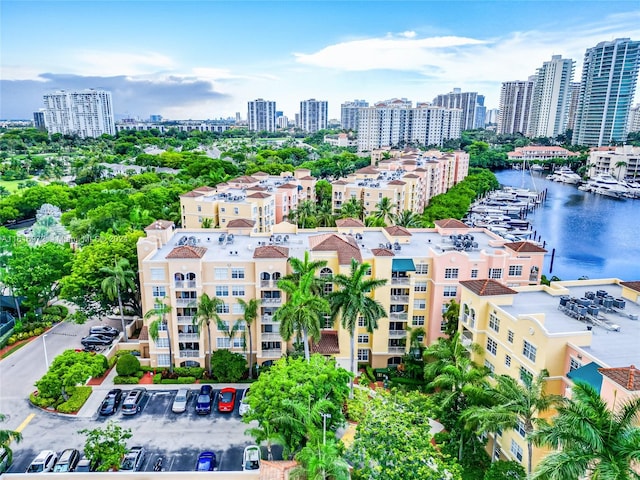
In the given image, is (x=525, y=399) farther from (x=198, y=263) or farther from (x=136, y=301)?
(x=136, y=301)

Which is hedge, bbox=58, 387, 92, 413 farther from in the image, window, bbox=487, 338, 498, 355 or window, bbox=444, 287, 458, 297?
window, bbox=487, 338, 498, 355

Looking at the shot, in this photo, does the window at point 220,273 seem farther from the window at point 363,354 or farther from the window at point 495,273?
the window at point 495,273

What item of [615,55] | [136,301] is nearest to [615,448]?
[136,301]

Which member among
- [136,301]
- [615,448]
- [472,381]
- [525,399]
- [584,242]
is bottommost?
[584,242]

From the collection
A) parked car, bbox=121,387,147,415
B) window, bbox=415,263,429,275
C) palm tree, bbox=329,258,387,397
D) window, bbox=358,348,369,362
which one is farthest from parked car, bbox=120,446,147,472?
window, bbox=415,263,429,275

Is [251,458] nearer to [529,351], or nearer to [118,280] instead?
[529,351]

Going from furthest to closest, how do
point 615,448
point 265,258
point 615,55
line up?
point 615,55 < point 265,258 < point 615,448
